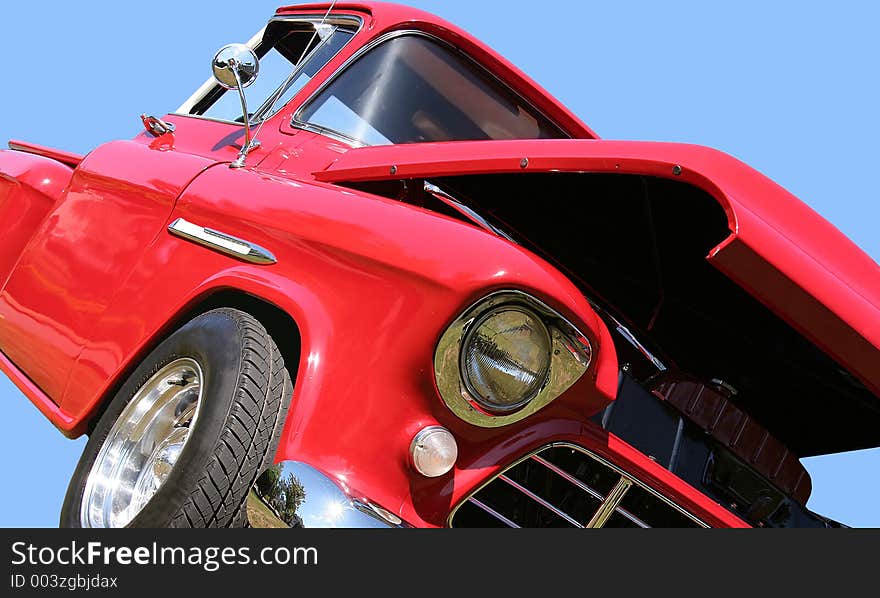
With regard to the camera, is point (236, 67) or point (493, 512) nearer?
point (493, 512)

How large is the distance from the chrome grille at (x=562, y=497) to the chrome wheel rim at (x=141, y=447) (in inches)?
31.8

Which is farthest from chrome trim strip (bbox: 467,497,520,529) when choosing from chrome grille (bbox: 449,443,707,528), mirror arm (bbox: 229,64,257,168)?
mirror arm (bbox: 229,64,257,168)

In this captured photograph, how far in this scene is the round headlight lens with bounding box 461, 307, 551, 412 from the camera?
2383 mm

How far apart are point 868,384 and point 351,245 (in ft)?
4.10

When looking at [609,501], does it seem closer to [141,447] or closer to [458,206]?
[458,206]

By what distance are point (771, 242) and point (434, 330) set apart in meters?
0.77

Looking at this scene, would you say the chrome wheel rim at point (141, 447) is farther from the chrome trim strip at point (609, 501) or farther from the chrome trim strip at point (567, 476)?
the chrome trim strip at point (609, 501)

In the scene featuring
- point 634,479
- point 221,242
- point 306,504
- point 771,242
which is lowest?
point 306,504

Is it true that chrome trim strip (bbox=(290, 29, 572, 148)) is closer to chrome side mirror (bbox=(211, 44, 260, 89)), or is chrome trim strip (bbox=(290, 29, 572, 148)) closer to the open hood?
chrome side mirror (bbox=(211, 44, 260, 89))

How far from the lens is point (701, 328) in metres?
3.05

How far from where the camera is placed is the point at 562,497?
276 cm

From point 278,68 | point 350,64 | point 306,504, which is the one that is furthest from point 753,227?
point 278,68

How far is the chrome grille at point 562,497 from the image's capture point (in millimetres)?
2684

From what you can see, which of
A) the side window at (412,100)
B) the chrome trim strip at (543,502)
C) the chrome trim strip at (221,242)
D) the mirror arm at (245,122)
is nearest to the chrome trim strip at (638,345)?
the chrome trim strip at (543,502)
